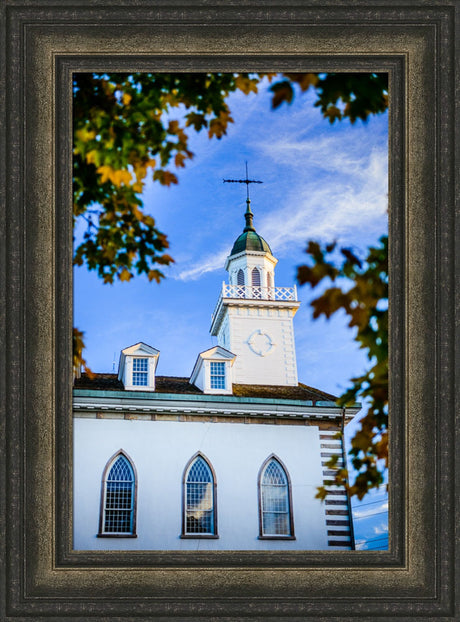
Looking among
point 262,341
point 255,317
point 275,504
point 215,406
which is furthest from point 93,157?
point 275,504

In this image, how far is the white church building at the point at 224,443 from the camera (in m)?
3.24

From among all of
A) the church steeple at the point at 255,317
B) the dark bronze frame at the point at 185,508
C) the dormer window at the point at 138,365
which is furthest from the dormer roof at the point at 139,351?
the dark bronze frame at the point at 185,508

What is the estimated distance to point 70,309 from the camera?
3180 millimetres

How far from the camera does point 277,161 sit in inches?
131

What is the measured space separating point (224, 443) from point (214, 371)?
388mm

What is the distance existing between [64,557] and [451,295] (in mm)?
2154

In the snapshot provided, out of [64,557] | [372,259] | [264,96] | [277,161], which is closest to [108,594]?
[64,557]

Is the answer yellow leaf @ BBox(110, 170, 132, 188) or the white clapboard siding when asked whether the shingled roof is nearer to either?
the white clapboard siding

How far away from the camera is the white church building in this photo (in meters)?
3.24

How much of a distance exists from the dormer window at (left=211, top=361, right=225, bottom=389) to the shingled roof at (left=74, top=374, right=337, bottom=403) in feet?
0.31

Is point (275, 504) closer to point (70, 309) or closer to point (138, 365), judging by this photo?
point (138, 365)

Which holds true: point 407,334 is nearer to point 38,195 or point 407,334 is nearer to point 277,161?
point 277,161

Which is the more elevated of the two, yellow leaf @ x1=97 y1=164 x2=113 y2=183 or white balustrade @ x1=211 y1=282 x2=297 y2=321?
yellow leaf @ x1=97 y1=164 x2=113 y2=183

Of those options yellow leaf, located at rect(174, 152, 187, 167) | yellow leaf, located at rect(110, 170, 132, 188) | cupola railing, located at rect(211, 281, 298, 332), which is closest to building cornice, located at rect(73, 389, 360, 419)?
cupola railing, located at rect(211, 281, 298, 332)
